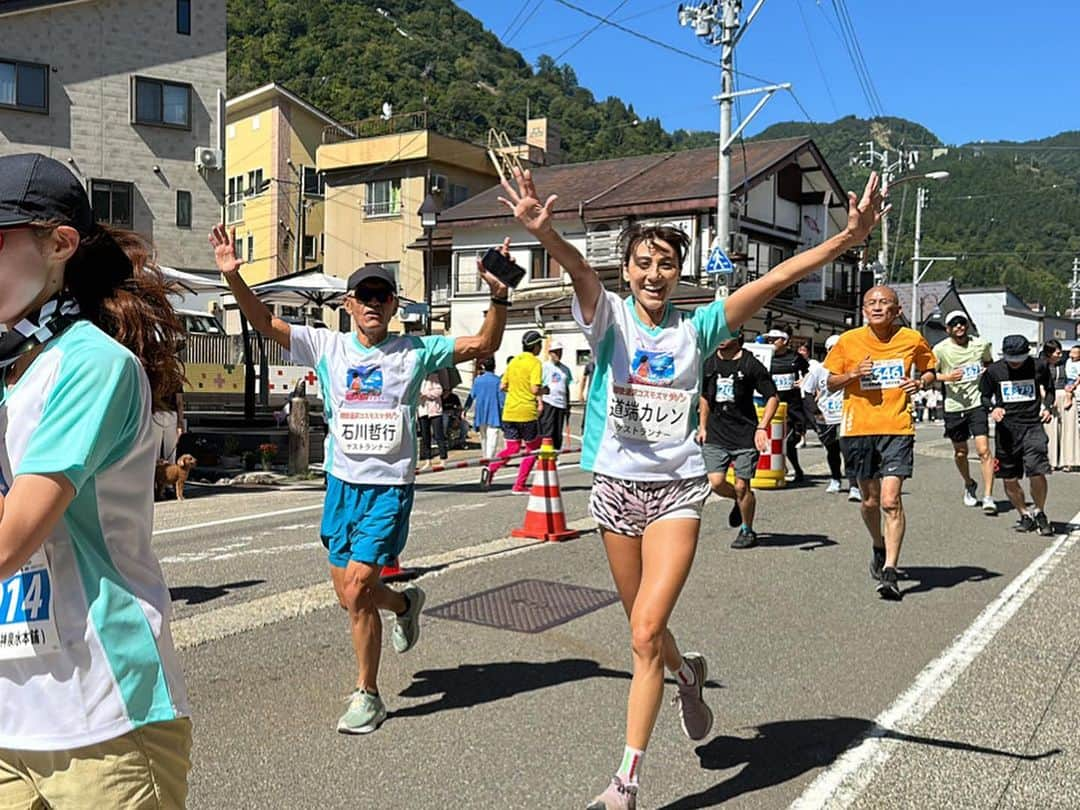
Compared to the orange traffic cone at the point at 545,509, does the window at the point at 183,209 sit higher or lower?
higher

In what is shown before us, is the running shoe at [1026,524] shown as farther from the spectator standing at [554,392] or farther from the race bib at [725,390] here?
the spectator standing at [554,392]

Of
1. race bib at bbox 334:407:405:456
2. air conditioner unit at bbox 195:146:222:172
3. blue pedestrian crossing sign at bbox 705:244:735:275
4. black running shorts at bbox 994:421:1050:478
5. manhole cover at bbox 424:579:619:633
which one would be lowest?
manhole cover at bbox 424:579:619:633

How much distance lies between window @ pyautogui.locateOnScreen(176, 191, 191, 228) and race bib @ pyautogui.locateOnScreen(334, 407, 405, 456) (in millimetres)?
27236

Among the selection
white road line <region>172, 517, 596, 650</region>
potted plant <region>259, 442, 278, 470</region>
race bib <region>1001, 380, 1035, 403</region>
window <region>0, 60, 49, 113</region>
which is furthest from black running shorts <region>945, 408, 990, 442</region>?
window <region>0, 60, 49, 113</region>

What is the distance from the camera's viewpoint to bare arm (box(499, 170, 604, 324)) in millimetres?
3971

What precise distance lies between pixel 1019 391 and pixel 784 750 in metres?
7.30

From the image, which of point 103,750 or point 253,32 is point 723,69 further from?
point 253,32

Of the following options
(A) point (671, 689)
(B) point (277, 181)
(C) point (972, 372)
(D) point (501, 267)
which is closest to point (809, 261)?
(D) point (501, 267)

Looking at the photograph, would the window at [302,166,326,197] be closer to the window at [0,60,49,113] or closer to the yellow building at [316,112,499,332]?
the yellow building at [316,112,499,332]

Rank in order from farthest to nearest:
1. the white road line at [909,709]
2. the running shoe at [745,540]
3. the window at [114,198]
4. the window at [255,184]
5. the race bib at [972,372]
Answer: the window at [255,184]
the window at [114,198]
the race bib at [972,372]
the running shoe at [745,540]
the white road line at [909,709]

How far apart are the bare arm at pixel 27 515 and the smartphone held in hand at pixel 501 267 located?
296cm

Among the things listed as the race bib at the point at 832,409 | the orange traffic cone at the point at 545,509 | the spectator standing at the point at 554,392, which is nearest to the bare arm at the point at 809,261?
the orange traffic cone at the point at 545,509

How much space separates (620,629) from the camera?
6.35 metres

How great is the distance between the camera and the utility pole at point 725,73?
24.7m
